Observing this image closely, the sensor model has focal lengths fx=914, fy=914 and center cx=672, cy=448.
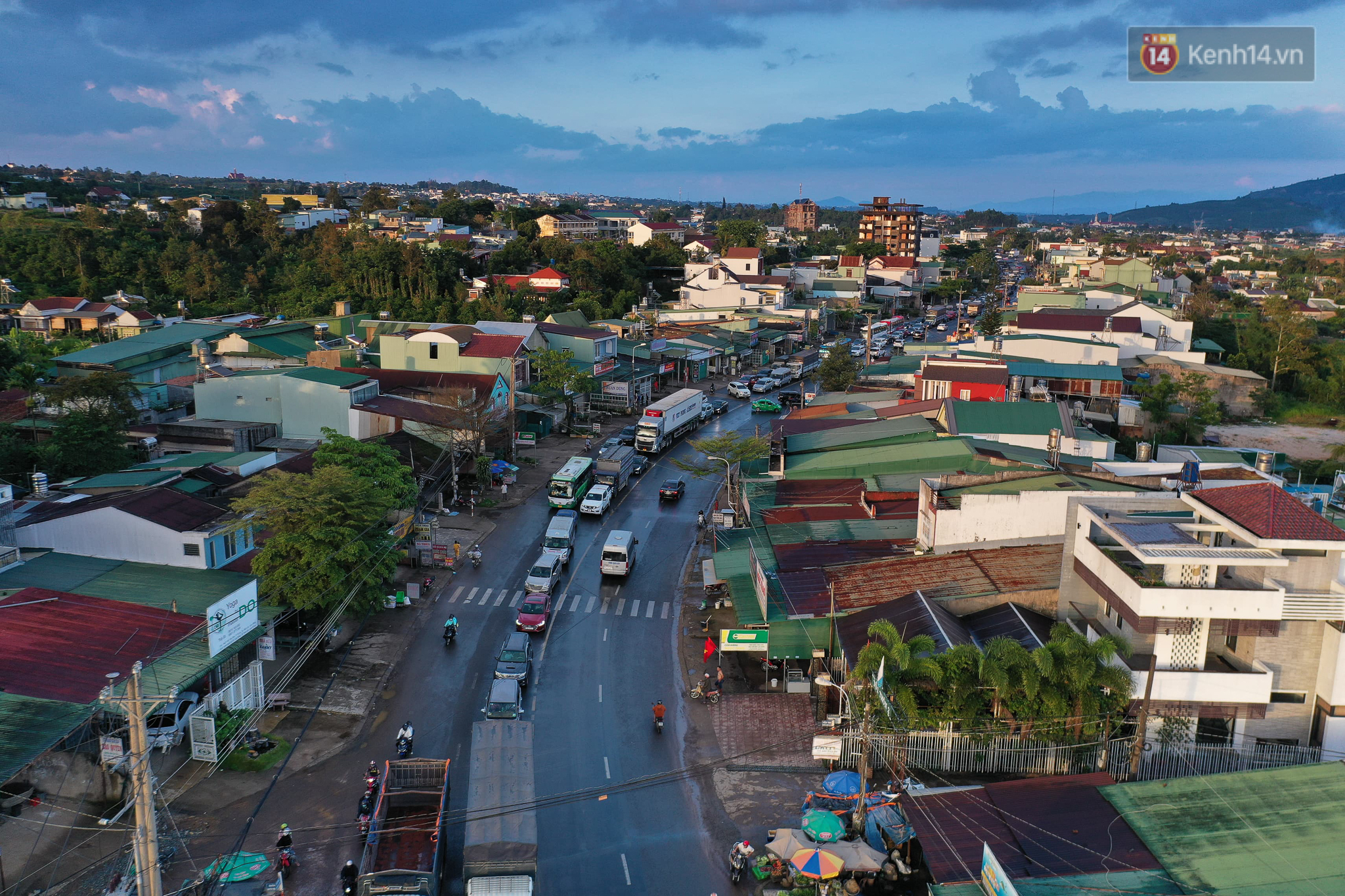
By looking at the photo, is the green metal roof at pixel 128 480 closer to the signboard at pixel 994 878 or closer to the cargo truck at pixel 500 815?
the cargo truck at pixel 500 815

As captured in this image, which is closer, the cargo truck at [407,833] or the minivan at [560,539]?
the cargo truck at [407,833]

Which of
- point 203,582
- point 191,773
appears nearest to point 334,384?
point 203,582

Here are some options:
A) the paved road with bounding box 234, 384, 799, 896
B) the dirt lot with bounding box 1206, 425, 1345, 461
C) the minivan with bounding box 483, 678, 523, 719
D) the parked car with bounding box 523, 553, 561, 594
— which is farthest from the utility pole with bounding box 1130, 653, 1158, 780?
the dirt lot with bounding box 1206, 425, 1345, 461

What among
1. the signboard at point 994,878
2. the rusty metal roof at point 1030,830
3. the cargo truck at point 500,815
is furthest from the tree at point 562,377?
the signboard at point 994,878

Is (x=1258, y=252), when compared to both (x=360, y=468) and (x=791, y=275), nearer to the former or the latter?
(x=791, y=275)

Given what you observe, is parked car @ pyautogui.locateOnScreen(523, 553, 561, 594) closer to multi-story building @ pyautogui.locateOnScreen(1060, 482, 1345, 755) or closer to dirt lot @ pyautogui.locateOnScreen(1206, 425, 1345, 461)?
multi-story building @ pyautogui.locateOnScreen(1060, 482, 1345, 755)

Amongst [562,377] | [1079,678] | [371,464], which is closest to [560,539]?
[371,464]

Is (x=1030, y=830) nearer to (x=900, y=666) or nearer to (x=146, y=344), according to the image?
(x=900, y=666)

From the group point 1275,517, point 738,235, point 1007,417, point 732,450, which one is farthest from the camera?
point 738,235
